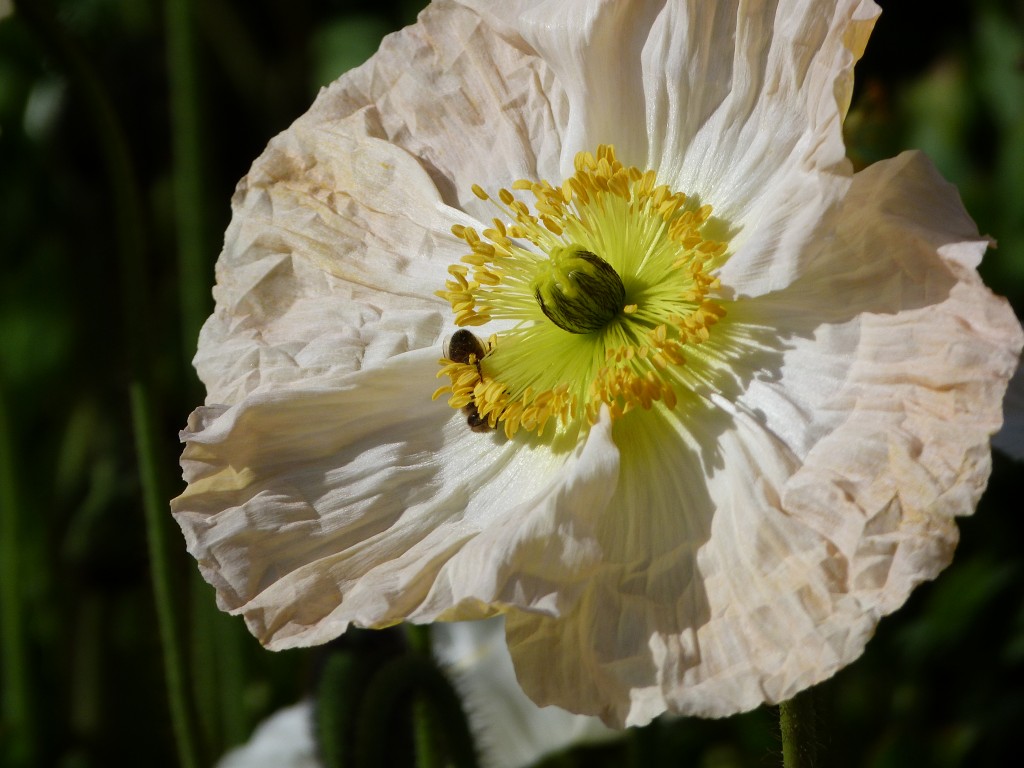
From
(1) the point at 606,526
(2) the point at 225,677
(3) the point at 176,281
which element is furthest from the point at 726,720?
(3) the point at 176,281

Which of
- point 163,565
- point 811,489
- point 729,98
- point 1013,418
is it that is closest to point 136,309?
point 163,565

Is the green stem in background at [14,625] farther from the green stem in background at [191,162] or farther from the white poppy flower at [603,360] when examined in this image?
the white poppy flower at [603,360]

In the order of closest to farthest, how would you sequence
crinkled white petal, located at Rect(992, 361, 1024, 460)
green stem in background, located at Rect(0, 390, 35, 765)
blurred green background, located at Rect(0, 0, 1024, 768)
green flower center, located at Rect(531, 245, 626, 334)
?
1. crinkled white petal, located at Rect(992, 361, 1024, 460)
2. green flower center, located at Rect(531, 245, 626, 334)
3. blurred green background, located at Rect(0, 0, 1024, 768)
4. green stem in background, located at Rect(0, 390, 35, 765)

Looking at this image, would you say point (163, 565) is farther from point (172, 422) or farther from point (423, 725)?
point (172, 422)

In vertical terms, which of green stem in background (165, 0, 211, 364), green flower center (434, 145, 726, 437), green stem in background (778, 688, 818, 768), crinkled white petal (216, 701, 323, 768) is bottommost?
green stem in background (778, 688, 818, 768)

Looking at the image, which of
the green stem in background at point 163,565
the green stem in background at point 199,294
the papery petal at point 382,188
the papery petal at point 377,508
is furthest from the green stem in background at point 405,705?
the green stem in background at point 199,294

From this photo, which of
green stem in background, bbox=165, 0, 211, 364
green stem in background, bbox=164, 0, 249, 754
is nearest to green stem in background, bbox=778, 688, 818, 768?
green stem in background, bbox=164, 0, 249, 754

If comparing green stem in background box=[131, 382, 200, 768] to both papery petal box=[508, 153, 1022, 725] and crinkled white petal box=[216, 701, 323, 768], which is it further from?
papery petal box=[508, 153, 1022, 725]
